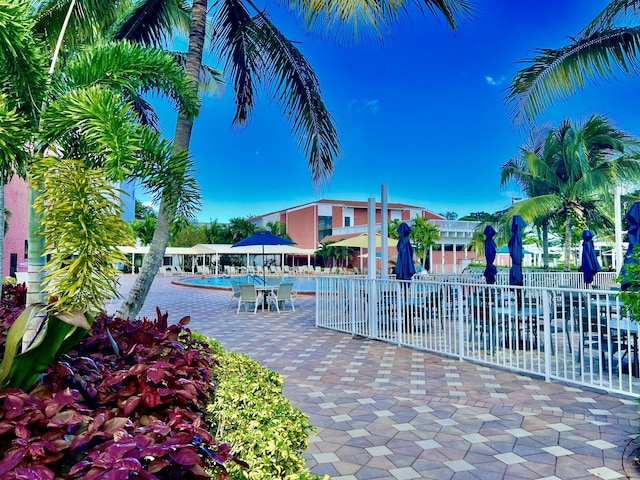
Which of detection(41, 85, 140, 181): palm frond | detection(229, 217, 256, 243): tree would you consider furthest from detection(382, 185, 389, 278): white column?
detection(229, 217, 256, 243): tree

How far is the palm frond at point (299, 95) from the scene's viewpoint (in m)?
6.36

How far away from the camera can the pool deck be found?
3.08 metres

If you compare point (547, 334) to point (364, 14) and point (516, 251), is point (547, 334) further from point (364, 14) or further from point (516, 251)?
point (364, 14)

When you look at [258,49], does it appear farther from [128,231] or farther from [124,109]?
[128,231]

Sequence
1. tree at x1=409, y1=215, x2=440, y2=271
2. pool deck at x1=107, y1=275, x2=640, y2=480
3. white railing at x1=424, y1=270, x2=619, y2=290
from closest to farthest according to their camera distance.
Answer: pool deck at x1=107, y1=275, x2=640, y2=480
white railing at x1=424, y1=270, x2=619, y2=290
tree at x1=409, y1=215, x2=440, y2=271

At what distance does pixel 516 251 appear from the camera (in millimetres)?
7906

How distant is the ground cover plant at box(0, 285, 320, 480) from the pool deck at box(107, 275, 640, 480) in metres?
0.70

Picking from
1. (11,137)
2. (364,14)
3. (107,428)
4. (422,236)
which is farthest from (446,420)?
(422,236)

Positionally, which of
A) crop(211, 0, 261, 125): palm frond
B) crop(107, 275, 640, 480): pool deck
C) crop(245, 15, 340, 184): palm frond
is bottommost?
crop(107, 275, 640, 480): pool deck

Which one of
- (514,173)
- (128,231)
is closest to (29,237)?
(128,231)

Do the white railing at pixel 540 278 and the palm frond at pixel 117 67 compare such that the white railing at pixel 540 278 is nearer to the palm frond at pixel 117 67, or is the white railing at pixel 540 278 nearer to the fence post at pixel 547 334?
the fence post at pixel 547 334

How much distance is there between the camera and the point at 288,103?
6441 mm

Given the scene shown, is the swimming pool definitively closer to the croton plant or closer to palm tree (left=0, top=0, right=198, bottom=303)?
palm tree (left=0, top=0, right=198, bottom=303)

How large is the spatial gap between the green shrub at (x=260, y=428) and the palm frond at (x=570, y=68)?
6.85m
